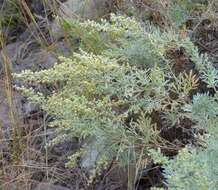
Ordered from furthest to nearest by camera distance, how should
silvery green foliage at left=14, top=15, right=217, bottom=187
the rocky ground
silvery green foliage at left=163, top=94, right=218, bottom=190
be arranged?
the rocky ground → silvery green foliage at left=14, top=15, right=217, bottom=187 → silvery green foliage at left=163, top=94, right=218, bottom=190

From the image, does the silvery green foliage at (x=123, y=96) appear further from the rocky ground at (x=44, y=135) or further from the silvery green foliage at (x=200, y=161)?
the rocky ground at (x=44, y=135)

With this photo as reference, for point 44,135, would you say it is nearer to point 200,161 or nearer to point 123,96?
point 123,96

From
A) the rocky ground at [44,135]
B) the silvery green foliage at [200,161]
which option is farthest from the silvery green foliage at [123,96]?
the rocky ground at [44,135]

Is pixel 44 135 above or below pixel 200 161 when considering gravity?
below

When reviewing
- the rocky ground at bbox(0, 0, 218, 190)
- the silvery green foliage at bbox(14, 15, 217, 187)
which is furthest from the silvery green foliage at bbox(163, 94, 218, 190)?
the rocky ground at bbox(0, 0, 218, 190)

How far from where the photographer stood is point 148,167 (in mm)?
1999

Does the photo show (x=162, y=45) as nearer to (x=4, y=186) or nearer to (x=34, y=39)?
(x=4, y=186)

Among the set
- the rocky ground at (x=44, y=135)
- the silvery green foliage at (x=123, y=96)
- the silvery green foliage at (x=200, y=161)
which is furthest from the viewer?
the rocky ground at (x=44, y=135)

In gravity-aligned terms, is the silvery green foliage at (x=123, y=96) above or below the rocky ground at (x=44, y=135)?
above

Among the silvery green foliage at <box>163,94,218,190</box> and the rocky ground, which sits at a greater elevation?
the silvery green foliage at <box>163,94,218,190</box>

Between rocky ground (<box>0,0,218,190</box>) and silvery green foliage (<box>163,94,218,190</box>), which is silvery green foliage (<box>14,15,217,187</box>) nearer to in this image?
silvery green foliage (<box>163,94,218,190</box>)

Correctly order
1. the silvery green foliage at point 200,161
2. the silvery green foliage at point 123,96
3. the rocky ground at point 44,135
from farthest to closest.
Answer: the rocky ground at point 44,135 < the silvery green foliage at point 123,96 < the silvery green foliage at point 200,161

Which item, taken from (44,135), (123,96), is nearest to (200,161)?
(123,96)

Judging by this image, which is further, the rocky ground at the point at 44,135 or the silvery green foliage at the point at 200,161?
the rocky ground at the point at 44,135
